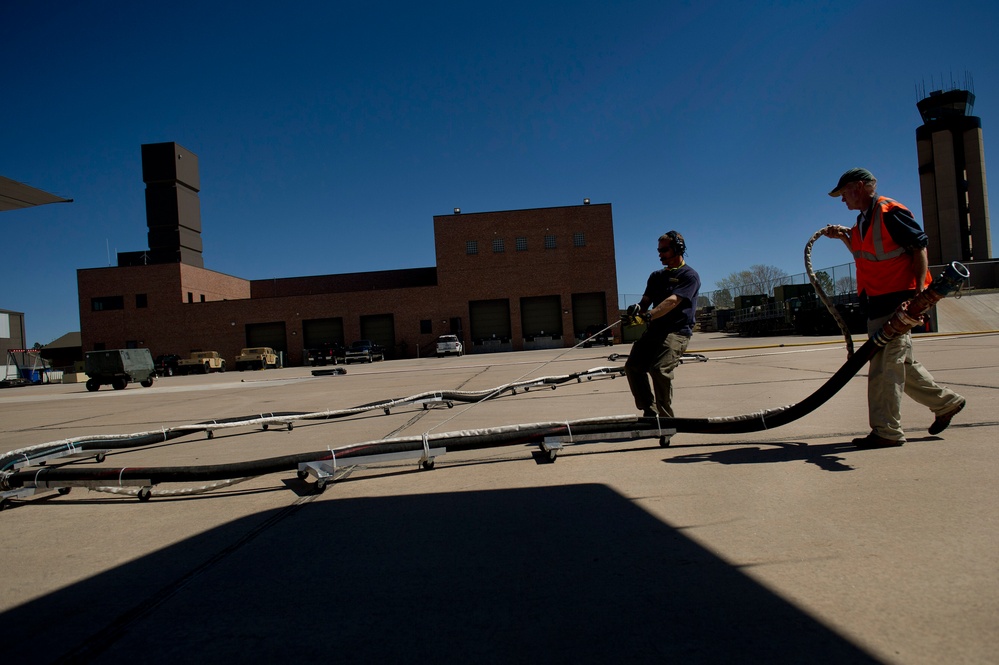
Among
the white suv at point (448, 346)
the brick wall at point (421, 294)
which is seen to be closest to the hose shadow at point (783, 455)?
the white suv at point (448, 346)

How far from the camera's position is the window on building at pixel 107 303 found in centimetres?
5297

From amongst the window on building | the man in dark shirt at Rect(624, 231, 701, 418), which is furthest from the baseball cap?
the window on building

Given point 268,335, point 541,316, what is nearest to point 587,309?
point 541,316

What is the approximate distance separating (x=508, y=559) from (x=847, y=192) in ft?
12.3

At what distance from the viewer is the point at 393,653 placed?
1.75 meters

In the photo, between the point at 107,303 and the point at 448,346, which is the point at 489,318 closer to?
the point at 448,346

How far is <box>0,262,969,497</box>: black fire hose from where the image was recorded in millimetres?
3830

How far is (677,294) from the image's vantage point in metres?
4.86

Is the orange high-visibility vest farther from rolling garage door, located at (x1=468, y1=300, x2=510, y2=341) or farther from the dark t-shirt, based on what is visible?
rolling garage door, located at (x1=468, y1=300, x2=510, y2=341)

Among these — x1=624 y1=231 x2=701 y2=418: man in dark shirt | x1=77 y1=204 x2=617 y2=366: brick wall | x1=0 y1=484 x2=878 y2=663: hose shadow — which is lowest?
x1=0 y1=484 x2=878 y2=663: hose shadow

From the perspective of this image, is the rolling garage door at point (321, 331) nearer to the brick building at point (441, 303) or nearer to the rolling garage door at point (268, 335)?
the brick building at point (441, 303)

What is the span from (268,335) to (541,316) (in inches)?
976

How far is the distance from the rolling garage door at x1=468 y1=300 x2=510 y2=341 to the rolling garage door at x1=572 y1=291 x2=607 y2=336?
5996 mm

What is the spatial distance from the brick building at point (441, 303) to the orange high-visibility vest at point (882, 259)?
44890 millimetres
